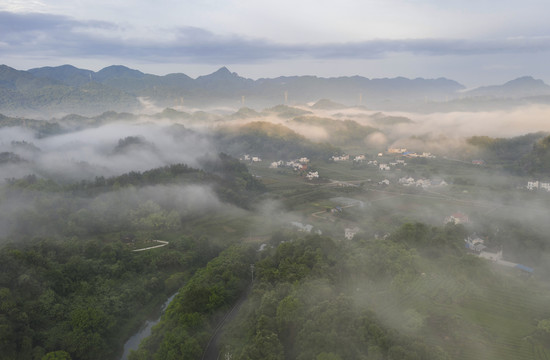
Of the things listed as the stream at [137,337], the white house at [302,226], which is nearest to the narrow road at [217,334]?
the stream at [137,337]

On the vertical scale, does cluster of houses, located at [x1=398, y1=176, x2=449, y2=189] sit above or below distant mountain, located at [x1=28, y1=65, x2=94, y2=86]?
below

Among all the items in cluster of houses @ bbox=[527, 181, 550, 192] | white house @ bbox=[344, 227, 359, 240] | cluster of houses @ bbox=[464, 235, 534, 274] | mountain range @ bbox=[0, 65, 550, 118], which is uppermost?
mountain range @ bbox=[0, 65, 550, 118]

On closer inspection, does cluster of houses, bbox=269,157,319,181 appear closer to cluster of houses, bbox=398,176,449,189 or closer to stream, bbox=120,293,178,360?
cluster of houses, bbox=398,176,449,189

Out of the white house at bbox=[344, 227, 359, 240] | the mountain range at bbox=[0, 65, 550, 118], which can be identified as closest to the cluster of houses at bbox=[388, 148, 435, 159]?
the white house at bbox=[344, 227, 359, 240]

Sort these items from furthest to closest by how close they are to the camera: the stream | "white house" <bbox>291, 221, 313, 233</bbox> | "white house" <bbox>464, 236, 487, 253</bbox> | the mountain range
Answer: the mountain range, "white house" <bbox>291, 221, 313, 233</bbox>, "white house" <bbox>464, 236, 487, 253</bbox>, the stream

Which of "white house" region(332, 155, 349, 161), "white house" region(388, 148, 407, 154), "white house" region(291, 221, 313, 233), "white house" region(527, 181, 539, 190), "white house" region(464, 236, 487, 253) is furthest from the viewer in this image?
"white house" region(388, 148, 407, 154)

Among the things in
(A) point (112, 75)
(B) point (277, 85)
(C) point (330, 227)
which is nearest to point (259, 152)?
(C) point (330, 227)

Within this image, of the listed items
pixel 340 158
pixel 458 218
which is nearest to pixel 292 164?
pixel 340 158

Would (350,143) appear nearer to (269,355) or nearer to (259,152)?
(259,152)

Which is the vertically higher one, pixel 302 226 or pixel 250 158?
pixel 302 226

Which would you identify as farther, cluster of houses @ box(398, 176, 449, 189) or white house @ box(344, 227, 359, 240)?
cluster of houses @ box(398, 176, 449, 189)

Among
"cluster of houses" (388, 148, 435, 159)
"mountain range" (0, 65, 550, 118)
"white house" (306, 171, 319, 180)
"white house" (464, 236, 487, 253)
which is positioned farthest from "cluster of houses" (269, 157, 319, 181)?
"mountain range" (0, 65, 550, 118)

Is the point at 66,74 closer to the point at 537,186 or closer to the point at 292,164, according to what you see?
the point at 292,164
